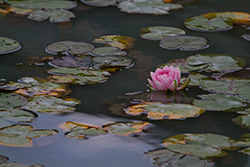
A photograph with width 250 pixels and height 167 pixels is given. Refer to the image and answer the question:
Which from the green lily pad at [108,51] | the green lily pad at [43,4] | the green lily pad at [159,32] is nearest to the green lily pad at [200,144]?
the green lily pad at [108,51]

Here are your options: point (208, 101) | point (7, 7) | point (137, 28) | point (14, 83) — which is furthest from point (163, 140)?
point (7, 7)

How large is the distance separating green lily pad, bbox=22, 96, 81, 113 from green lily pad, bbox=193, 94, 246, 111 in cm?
62

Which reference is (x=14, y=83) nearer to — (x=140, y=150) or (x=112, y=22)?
(x=140, y=150)

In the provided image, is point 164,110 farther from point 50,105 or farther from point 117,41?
point 117,41

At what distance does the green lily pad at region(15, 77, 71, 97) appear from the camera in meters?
2.29

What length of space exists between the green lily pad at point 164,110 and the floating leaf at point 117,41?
0.91 m

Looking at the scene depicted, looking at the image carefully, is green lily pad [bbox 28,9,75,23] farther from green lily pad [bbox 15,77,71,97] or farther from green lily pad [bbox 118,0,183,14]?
green lily pad [bbox 15,77,71,97]

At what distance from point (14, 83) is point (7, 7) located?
5.41 feet

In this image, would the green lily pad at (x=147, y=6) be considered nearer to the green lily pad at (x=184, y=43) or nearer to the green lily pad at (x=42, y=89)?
the green lily pad at (x=184, y=43)

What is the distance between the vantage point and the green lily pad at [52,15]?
3.53 meters

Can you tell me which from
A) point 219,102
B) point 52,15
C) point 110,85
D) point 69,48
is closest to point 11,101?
point 110,85

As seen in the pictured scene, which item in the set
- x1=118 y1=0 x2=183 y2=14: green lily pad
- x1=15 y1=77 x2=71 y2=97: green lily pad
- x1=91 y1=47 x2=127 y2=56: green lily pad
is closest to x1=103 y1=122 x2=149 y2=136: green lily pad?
x1=15 y1=77 x2=71 y2=97: green lily pad

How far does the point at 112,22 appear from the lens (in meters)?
3.52

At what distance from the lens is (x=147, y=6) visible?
3875 mm
